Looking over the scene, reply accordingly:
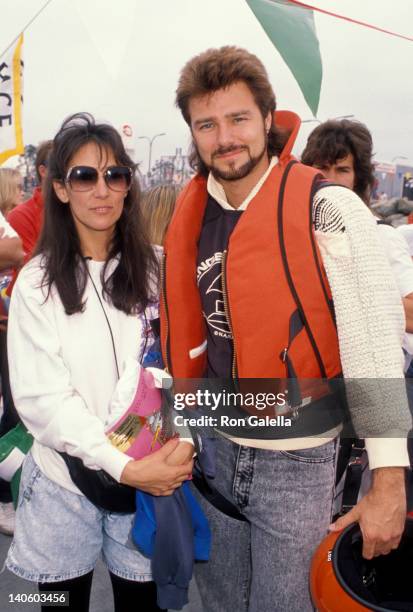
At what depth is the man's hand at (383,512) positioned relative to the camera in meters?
1.36

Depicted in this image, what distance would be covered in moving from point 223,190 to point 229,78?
0.35 m

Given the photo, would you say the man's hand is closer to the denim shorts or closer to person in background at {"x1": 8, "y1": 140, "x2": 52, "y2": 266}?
the denim shorts

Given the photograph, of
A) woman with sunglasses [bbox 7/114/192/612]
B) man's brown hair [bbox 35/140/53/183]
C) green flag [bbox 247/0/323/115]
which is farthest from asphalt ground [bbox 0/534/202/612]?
man's brown hair [bbox 35/140/53/183]

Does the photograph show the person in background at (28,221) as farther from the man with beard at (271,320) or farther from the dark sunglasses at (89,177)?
the man with beard at (271,320)

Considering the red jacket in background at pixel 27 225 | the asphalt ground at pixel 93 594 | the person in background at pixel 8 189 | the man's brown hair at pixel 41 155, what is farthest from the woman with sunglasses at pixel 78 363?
the person in background at pixel 8 189

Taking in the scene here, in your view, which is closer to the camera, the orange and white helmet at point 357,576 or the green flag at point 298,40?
the orange and white helmet at point 357,576

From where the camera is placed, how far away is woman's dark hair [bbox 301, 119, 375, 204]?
96.0 inches

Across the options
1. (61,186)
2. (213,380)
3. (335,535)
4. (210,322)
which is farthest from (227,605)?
(61,186)

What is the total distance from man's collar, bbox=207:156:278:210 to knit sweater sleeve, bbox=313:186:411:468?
29 cm

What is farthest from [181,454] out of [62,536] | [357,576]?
[357,576]

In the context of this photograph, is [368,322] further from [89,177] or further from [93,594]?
[93,594]

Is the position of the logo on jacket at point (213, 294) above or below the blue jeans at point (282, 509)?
above

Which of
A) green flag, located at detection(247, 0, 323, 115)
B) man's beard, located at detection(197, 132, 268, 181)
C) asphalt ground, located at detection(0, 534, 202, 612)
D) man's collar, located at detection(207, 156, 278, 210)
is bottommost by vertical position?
asphalt ground, located at detection(0, 534, 202, 612)

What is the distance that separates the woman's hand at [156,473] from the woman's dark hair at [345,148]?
1.55 metres
